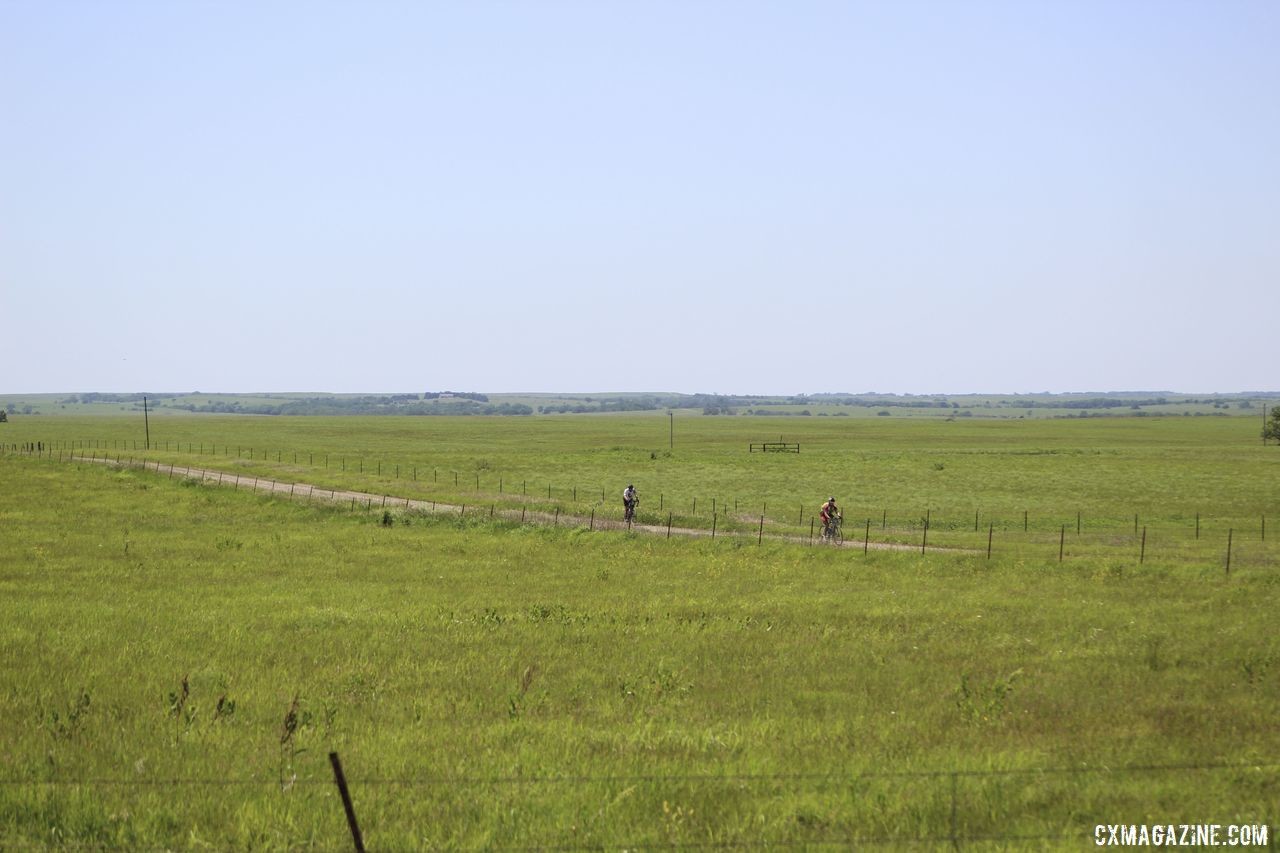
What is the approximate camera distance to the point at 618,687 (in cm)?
1953

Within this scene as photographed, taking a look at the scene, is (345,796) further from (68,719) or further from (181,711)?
(68,719)

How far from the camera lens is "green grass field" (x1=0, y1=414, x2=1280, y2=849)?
12.8 meters

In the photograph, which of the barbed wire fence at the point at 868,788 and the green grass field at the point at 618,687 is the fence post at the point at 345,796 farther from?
the green grass field at the point at 618,687

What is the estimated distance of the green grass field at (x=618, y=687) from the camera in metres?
12.8

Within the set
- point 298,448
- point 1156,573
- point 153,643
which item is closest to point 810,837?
point 153,643

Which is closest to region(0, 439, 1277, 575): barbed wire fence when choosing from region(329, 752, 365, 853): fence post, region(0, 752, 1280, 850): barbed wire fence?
region(0, 752, 1280, 850): barbed wire fence

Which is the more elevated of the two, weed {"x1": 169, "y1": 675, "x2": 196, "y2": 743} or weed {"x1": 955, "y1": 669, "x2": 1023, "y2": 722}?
weed {"x1": 169, "y1": 675, "x2": 196, "y2": 743}

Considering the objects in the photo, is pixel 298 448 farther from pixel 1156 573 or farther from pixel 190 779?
pixel 190 779

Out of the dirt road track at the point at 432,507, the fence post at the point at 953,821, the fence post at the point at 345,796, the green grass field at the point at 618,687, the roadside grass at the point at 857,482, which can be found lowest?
the roadside grass at the point at 857,482

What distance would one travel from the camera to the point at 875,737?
16125mm

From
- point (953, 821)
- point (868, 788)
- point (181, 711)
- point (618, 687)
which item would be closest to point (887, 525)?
point (618, 687)

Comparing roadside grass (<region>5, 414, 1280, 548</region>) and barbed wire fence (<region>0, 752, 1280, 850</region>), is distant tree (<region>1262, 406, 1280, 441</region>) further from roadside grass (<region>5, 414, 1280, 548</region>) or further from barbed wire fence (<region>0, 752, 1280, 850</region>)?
barbed wire fence (<region>0, 752, 1280, 850</region>)

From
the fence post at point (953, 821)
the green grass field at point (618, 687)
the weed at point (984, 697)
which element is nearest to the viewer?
the fence post at point (953, 821)

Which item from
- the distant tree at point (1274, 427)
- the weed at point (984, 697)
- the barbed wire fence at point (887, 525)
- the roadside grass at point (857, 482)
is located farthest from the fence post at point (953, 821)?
the distant tree at point (1274, 427)
